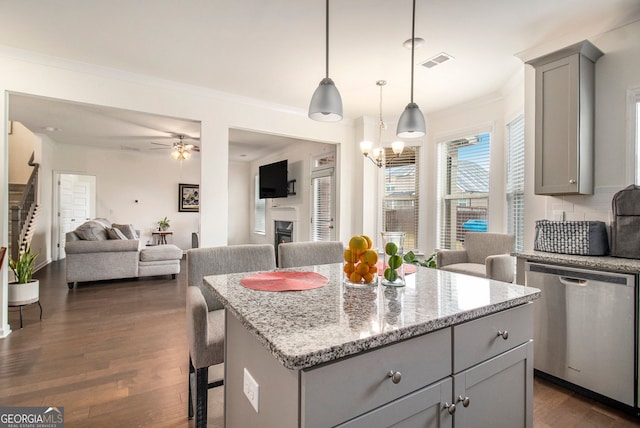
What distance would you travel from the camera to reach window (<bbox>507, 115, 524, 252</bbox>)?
355 centimetres

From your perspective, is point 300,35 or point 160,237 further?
point 160,237

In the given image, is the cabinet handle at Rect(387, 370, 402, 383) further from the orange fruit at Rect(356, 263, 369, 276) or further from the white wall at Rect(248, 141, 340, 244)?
the white wall at Rect(248, 141, 340, 244)

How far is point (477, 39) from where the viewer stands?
2.68 meters

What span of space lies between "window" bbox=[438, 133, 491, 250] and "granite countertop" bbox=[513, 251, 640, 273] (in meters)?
1.91

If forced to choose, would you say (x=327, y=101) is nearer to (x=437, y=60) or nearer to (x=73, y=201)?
(x=437, y=60)

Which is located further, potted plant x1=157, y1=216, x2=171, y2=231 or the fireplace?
potted plant x1=157, y1=216, x2=171, y2=231

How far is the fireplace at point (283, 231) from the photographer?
693cm

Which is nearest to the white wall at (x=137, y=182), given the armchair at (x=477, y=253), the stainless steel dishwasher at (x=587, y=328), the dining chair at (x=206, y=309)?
the armchair at (x=477, y=253)

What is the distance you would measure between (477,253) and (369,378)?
3.56 m

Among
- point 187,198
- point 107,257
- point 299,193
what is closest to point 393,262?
point 107,257

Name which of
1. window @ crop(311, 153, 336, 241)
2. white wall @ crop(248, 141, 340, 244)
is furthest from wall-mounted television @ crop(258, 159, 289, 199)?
window @ crop(311, 153, 336, 241)

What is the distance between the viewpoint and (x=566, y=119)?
96.1 inches

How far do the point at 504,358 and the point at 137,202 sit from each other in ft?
27.9

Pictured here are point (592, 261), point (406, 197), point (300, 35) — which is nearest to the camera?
point (592, 261)
